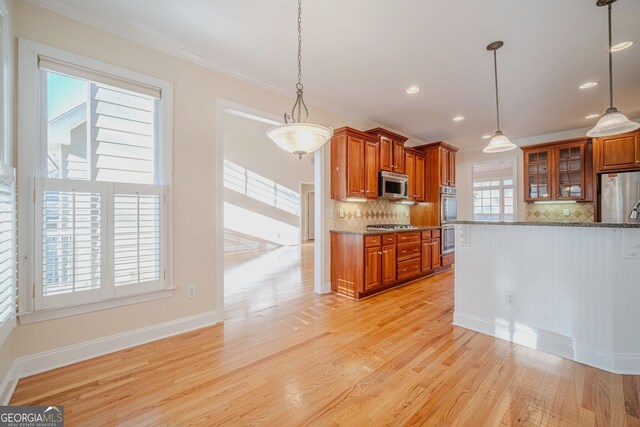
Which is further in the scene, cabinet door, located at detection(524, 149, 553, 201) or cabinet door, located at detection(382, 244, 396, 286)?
cabinet door, located at detection(524, 149, 553, 201)

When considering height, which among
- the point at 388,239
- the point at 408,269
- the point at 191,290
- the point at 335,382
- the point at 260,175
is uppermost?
the point at 260,175

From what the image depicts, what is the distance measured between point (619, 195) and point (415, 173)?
10.2 feet

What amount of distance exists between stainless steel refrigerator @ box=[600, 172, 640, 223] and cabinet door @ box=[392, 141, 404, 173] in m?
3.30

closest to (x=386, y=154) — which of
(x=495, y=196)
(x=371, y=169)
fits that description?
(x=371, y=169)

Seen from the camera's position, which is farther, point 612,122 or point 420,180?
point 420,180

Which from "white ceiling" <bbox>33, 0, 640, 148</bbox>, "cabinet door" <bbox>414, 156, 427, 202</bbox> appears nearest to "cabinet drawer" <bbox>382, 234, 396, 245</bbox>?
"cabinet door" <bbox>414, 156, 427, 202</bbox>

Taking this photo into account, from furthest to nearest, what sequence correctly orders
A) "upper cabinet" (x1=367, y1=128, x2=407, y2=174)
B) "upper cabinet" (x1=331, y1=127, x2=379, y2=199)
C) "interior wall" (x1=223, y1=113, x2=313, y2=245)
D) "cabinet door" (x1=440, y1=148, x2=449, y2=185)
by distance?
"interior wall" (x1=223, y1=113, x2=313, y2=245) → "cabinet door" (x1=440, y1=148, x2=449, y2=185) → "upper cabinet" (x1=367, y1=128, x2=407, y2=174) → "upper cabinet" (x1=331, y1=127, x2=379, y2=199)

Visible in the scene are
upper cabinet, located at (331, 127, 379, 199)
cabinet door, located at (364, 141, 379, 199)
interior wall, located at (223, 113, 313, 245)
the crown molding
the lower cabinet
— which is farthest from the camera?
interior wall, located at (223, 113, 313, 245)

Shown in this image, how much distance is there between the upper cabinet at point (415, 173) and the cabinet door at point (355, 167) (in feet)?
4.34

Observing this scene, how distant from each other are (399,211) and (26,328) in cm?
540

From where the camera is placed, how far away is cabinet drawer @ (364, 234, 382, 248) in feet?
12.3

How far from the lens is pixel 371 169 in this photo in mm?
4285

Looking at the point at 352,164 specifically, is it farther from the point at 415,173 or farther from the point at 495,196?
the point at 495,196

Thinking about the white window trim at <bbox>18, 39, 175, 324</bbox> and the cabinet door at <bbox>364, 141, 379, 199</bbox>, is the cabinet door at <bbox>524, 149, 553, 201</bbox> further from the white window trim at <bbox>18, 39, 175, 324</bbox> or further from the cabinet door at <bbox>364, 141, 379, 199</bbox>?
the white window trim at <bbox>18, 39, 175, 324</bbox>
